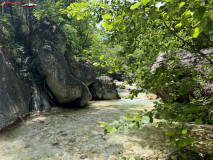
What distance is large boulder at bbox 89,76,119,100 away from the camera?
14.4 m

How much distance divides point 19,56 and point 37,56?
111 centimetres

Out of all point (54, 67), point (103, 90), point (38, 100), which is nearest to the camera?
point (38, 100)

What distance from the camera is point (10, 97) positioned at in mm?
6336

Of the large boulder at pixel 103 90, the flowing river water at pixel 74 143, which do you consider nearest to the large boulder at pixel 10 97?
the flowing river water at pixel 74 143

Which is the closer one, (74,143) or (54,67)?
(74,143)

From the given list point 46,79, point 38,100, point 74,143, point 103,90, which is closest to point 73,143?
point 74,143

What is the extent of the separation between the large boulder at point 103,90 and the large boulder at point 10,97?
7.29 m

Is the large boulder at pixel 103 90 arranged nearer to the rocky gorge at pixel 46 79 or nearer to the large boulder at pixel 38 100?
the rocky gorge at pixel 46 79

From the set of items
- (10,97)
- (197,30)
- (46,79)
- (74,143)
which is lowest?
(74,143)

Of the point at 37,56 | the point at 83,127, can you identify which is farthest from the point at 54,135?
the point at 37,56

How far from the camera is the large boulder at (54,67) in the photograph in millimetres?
9523

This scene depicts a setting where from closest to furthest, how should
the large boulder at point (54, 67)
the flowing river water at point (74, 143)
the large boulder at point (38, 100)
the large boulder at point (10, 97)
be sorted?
1. the flowing river water at point (74, 143)
2. the large boulder at point (10, 97)
3. the large boulder at point (38, 100)
4. the large boulder at point (54, 67)

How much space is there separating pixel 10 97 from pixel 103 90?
30.6 ft

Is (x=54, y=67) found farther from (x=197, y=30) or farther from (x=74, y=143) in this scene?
(x=197, y=30)
